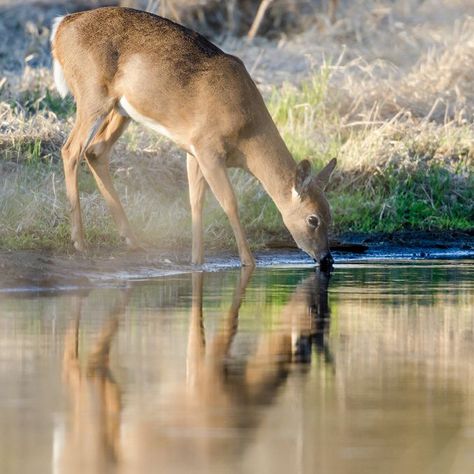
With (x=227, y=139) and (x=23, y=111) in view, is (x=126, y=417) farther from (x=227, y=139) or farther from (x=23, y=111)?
(x=23, y=111)

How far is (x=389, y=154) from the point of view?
1580 centimetres

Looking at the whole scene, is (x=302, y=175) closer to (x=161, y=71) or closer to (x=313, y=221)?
(x=313, y=221)

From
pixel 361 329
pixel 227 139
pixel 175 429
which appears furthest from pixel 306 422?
Result: pixel 227 139

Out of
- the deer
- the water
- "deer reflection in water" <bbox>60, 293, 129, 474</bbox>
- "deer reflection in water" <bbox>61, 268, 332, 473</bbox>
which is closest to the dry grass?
the deer

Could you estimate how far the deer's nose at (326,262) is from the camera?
1236cm

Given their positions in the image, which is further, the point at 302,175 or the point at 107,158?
the point at 107,158

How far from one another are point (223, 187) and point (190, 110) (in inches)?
28.8

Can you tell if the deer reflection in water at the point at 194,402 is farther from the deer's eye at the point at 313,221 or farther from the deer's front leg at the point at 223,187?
the deer's eye at the point at 313,221

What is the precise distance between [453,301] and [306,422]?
4295 mm

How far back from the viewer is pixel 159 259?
1234 cm

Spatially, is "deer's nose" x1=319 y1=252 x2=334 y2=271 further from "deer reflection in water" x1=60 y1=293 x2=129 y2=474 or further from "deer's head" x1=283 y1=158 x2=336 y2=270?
"deer reflection in water" x1=60 y1=293 x2=129 y2=474

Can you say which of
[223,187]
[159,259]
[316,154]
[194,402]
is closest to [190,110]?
[223,187]


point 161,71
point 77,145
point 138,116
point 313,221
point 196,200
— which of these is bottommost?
point 313,221

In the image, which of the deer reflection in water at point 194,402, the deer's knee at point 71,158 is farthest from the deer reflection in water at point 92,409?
the deer's knee at point 71,158
